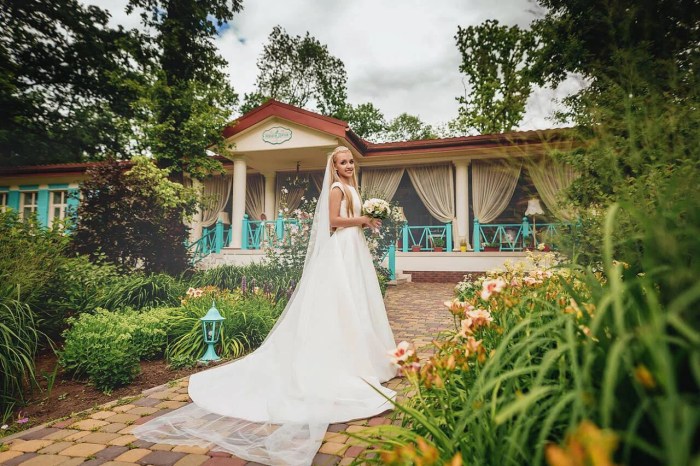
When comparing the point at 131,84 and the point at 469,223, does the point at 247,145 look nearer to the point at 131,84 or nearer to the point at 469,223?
the point at 131,84

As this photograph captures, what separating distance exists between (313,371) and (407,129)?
3025 cm

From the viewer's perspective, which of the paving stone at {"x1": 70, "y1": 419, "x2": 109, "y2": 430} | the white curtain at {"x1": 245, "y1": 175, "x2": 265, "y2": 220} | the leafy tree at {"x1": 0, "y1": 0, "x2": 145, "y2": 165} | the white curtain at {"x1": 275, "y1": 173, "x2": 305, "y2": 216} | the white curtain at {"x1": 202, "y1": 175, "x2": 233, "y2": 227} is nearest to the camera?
the paving stone at {"x1": 70, "y1": 419, "x2": 109, "y2": 430}

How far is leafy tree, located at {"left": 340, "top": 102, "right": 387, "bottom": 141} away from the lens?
27547 millimetres

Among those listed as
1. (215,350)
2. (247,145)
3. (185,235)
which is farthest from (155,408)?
(247,145)

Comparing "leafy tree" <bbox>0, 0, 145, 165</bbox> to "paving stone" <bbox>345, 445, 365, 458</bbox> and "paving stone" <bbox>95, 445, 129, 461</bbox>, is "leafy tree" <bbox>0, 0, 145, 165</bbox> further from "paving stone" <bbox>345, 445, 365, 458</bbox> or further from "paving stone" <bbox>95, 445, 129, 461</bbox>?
"paving stone" <bbox>345, 445, 365, 458</bbox>

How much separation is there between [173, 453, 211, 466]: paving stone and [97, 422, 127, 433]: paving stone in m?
0.80

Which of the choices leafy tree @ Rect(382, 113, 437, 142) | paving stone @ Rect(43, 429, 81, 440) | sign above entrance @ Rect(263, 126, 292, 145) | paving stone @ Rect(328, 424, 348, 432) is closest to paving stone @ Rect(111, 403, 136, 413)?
paving stone @ Rect(43, 429, 81, 440)

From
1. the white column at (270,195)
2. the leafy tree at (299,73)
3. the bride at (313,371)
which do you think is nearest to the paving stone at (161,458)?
the bride at (313,371)

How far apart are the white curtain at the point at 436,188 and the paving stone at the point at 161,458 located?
12.4 m

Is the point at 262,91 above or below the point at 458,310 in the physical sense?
above

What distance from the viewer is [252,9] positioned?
1469cm

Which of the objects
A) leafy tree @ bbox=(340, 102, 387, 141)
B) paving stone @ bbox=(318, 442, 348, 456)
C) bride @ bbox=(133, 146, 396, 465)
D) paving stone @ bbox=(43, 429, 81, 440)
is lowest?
paving stone @ bbox=(43, 429, 81, 440)

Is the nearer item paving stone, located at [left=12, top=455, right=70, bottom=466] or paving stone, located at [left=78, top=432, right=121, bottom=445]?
paving stone, located at [left=12, top=455, right=70, bottom=466]

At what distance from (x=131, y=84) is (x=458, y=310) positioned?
10.5m
